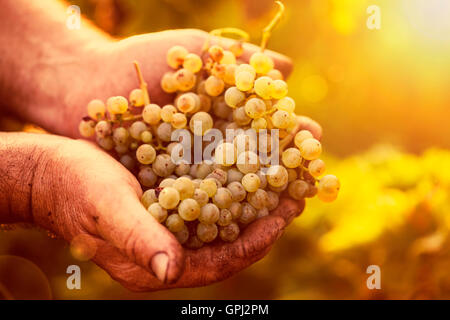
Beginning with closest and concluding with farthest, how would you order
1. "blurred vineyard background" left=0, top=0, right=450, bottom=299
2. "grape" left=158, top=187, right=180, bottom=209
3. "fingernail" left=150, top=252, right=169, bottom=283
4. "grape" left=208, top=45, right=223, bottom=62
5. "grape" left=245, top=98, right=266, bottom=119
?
"fingernail" left=150, top=252, right=169, bottom=283
"grape" left=158, top=187, right=180, bottom=209
"grape" left=245, top=98, right=266, bottom=119
"grape" left=208, top=45, right=223, bottom=62
"blurred vineyard background" left=0, top=0, right=450, bottom=299

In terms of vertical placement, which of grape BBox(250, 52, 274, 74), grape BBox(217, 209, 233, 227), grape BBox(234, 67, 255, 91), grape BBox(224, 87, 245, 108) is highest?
grape BBox(250, 52, 274, 74)

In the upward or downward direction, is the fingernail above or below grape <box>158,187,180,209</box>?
below

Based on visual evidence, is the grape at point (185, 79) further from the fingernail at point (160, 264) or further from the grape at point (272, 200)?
the fingernail at point (160, 264)

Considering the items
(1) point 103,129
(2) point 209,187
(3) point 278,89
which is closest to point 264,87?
(3) point 278,89

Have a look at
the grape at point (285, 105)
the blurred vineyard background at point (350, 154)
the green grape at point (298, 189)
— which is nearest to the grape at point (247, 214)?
the green grape at point (298, 189)

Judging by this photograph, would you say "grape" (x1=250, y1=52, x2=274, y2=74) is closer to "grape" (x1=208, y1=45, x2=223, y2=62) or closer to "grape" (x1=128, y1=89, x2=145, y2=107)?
"grape" (x1=208, y1=45, x2=223, y2=62)

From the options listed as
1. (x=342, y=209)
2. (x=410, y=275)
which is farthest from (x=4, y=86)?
(x=410, y=275)

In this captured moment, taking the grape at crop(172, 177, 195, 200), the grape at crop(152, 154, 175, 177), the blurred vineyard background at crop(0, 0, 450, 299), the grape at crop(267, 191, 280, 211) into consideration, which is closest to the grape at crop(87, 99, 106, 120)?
the grape at crop(152, 154, 175, 177)

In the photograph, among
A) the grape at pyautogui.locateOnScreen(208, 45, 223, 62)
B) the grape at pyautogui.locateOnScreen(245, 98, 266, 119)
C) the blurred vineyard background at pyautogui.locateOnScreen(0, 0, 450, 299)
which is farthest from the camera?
the blurred vineyard background at pyautogui.locateOnScreen(0, 0, 450, 299)
